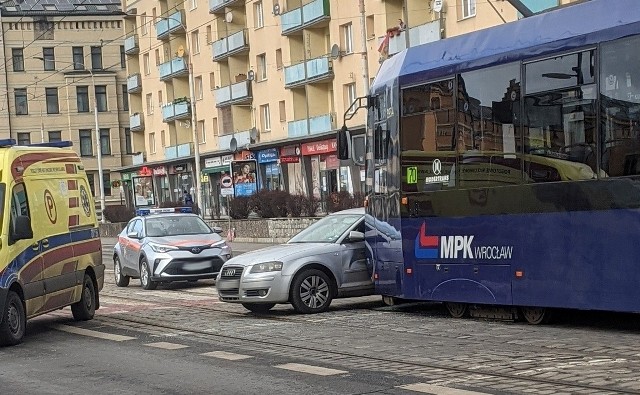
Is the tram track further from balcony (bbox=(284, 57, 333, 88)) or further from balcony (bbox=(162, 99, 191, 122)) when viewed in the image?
balcony (bbox=(162, 99, 191, 122))

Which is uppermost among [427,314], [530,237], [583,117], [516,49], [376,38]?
[376,38]

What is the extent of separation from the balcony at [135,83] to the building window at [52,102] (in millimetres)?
12467

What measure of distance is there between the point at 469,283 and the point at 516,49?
2877mm

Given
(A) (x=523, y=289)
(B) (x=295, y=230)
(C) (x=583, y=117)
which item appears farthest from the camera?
(B) (x=295, y=230)

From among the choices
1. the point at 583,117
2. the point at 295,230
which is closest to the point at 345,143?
the point at 583,117

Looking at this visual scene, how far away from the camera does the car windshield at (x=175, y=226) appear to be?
25.4 m

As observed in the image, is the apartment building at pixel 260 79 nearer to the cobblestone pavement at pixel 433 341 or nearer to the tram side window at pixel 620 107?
the cobblestone pavement at pixel 433 341

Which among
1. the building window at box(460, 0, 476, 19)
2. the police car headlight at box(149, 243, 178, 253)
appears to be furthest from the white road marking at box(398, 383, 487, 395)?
the building window at box(460, 0, 476, 19)

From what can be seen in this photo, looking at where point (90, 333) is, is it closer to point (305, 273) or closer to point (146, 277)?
point (305, 273)

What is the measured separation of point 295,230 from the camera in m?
40.6

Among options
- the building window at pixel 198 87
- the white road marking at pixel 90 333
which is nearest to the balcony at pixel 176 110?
the building window at pixel 198 87

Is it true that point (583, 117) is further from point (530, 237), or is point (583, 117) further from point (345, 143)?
point (345, 143)

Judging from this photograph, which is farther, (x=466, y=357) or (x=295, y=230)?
(x=295, y=230)

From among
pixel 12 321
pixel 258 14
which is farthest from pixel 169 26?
pixel 12 321
